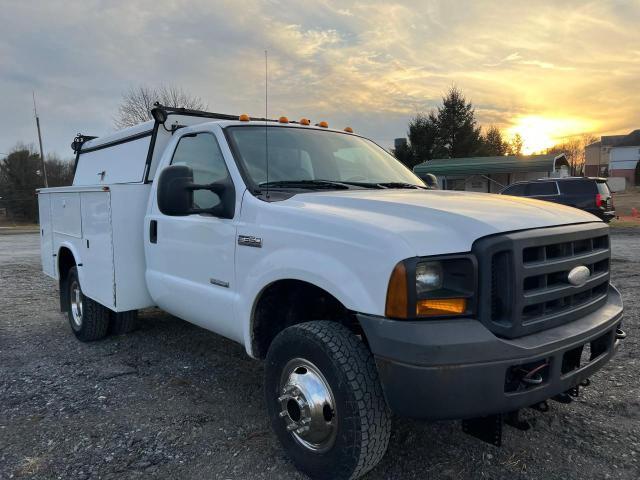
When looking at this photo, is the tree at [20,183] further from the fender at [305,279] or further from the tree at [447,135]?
the fender at [305,279]

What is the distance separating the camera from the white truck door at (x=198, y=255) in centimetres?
331

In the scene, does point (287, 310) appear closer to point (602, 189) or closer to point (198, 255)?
point (198, 255)

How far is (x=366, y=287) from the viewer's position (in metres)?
2.27

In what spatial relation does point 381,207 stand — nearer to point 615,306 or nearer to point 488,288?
point 488,288

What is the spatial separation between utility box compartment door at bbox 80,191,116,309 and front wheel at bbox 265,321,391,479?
219cm

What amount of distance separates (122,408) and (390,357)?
238cm

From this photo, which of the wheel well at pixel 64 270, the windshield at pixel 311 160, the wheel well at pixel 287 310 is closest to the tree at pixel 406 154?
the wheel well at pixel 64 270

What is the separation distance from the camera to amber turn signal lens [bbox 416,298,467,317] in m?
2.18

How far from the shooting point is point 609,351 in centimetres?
272

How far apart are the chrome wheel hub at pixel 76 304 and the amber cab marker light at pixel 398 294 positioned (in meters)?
4.11

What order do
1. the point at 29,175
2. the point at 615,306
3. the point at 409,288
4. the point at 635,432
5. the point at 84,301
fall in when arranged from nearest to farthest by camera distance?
1. the point at 409,288
2. the point at 615,306
3. the point at 635,432
4. the point at 84,301
5. the point at 29,175

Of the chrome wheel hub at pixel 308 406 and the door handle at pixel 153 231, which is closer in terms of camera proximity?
the chrome wheel hub at pixel 308 406

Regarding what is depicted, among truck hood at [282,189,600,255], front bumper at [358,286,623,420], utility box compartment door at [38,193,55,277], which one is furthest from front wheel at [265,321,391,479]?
utility box compartment door at [38,193,55,277]

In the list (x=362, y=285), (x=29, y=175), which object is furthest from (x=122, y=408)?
(x=29, y=175)
